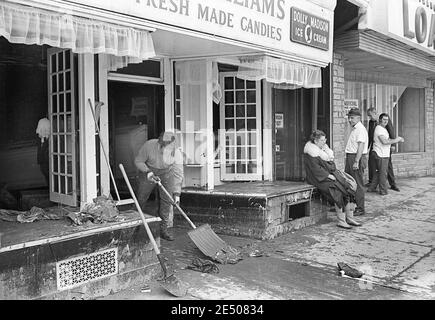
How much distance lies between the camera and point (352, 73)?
12.0 m

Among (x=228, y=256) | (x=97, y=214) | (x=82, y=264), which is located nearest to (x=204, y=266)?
(x=228, y=256)

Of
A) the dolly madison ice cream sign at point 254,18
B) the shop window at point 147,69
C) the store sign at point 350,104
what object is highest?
the dolly madison ice cream sign at point 254,18

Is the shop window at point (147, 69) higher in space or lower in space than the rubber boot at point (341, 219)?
higher

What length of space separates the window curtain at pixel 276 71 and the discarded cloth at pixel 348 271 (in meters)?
2.86

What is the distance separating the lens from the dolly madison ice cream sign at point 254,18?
4980mm

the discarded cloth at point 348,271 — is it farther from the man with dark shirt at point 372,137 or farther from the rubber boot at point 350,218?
the man with dark shirt at point 372,137

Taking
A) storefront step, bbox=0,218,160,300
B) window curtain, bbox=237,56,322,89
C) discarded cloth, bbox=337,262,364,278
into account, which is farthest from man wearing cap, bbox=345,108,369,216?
storefront step, bbox=0,218,160,300

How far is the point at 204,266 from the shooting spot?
17.9ft

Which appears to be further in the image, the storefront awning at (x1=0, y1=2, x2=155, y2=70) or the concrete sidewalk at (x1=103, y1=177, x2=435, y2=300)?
the concrete sidewalk at (x1=103, y1=177, x2=435, y2=300)

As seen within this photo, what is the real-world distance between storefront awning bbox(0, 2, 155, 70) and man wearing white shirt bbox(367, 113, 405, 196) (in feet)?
22.6

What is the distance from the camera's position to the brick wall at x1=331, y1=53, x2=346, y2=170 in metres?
9.49

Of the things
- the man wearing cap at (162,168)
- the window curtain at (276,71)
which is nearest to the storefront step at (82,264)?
the man wearing cap at (162,168)

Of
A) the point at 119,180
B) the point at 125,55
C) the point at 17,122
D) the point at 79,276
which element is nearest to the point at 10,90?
the point at 17,122

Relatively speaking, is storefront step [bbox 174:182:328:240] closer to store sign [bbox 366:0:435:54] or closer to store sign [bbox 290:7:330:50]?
store sign [bbox 290:7:330:50]
